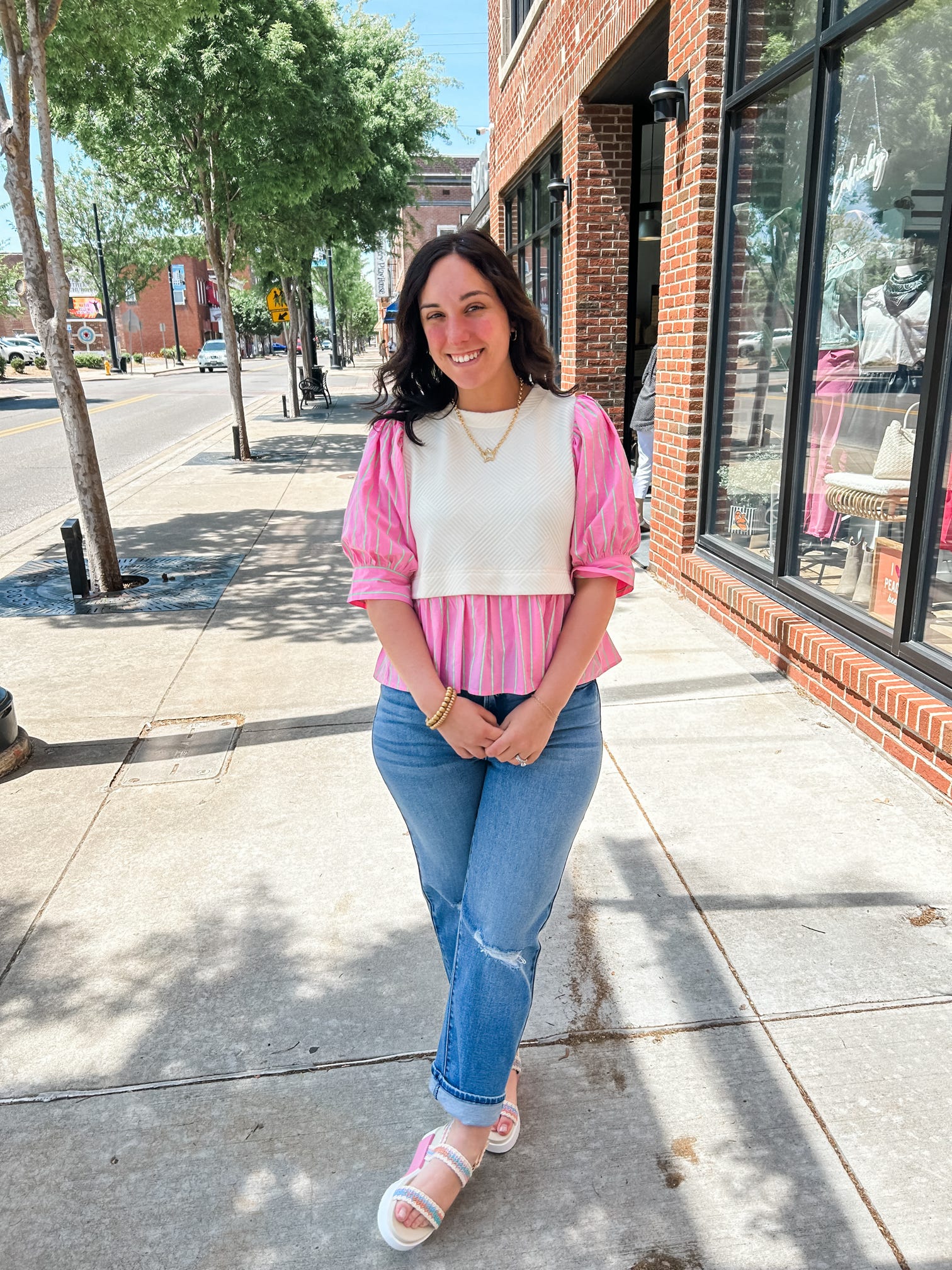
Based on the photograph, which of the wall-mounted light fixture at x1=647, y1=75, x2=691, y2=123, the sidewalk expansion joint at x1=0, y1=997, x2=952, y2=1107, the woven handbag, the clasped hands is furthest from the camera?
the wall-mounted light fixture at x1=647, y1=75, x2=691, y2=123

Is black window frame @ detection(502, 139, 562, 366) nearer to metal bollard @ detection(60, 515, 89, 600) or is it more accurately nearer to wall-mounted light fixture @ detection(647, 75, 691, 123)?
wall-mounted light fixture @ detection(647, 75, 691, 123)

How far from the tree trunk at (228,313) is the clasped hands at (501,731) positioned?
12.1 m

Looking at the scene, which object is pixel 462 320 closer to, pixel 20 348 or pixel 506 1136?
pixel 506 1136

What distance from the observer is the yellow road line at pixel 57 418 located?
66.6ft

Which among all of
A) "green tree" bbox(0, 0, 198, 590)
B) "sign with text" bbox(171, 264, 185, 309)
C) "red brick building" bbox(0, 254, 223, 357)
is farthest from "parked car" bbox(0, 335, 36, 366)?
"green tree" bbox(0, 0, 198, 590)

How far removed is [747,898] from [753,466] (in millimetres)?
3311

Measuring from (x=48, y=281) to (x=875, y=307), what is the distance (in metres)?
5.16

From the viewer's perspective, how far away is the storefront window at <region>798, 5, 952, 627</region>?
410 centimetres

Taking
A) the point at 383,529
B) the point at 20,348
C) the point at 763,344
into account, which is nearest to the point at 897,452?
the point at 763,344

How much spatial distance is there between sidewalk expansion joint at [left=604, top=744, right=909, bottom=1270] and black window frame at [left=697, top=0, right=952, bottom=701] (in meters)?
1.31

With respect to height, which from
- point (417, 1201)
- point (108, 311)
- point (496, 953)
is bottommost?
point (417, 1201)

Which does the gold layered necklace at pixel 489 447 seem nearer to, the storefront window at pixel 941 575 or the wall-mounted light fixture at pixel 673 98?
the storefront window at pixel 941 575

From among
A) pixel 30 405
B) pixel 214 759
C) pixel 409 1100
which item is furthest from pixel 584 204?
pixel 30 405

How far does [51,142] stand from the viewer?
624 centimetres
